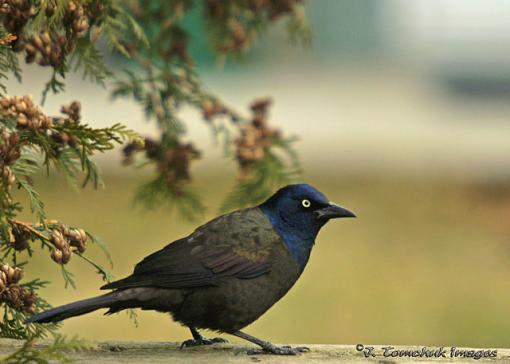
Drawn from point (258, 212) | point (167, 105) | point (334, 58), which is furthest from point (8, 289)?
point (334, 58)

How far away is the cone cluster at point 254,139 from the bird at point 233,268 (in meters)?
0.19

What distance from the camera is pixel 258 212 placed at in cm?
359

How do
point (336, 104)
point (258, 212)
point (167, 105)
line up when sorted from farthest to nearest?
1. point (336, 104)
2. point (167, 105)
3. point (258, 212)

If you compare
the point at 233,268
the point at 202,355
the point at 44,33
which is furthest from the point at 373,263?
the point at 44,33

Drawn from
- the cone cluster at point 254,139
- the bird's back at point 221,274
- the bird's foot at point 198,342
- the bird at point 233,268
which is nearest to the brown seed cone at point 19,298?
the bird at point 233,268

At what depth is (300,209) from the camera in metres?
3.57

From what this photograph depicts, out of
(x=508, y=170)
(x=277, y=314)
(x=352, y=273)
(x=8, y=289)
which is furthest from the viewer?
(x=508, y=170)

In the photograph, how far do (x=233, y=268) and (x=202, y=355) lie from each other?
279 mm

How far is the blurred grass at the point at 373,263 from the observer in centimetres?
834

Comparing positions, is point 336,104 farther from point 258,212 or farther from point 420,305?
point 258,212

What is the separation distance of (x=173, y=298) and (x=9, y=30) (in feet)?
2.97

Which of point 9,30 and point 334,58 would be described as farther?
point 334,58

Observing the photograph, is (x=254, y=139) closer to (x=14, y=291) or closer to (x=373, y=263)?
(x=14, y=291)

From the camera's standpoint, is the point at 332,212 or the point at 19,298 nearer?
the point at 19,298
